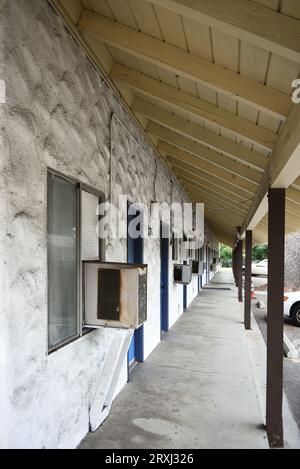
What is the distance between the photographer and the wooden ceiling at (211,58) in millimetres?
1974

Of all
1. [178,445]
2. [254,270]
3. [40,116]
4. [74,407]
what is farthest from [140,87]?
[254,270]

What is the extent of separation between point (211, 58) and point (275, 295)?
2347 millimetres

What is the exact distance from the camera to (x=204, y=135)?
14.6 feet

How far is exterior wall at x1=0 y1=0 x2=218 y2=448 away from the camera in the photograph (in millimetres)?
2123

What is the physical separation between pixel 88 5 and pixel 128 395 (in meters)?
3.96

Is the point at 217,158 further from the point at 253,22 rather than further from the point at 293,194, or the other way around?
the point at 253,22

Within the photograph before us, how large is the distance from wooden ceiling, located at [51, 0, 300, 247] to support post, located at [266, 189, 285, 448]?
0.43 meters

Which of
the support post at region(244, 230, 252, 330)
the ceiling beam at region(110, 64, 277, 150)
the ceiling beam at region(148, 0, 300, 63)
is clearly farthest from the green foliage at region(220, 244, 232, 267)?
the ceiling beam at region(148, 0, 300, 63)

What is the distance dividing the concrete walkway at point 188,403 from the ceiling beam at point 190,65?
287 cm

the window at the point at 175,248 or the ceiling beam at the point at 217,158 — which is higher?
the ceiling beam at the point at 217,158

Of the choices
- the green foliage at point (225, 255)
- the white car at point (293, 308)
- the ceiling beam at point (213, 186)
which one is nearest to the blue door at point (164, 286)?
the ceiling beam at point (213, 186)

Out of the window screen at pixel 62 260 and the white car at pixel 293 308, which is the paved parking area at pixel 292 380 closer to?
the white car at pixel 293 308

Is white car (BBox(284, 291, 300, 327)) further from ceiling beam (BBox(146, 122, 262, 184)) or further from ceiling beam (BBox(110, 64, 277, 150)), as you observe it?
ceiling beam (BBox(110, 64, 277, 150))

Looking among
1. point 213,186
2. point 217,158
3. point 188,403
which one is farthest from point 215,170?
point 188,403
